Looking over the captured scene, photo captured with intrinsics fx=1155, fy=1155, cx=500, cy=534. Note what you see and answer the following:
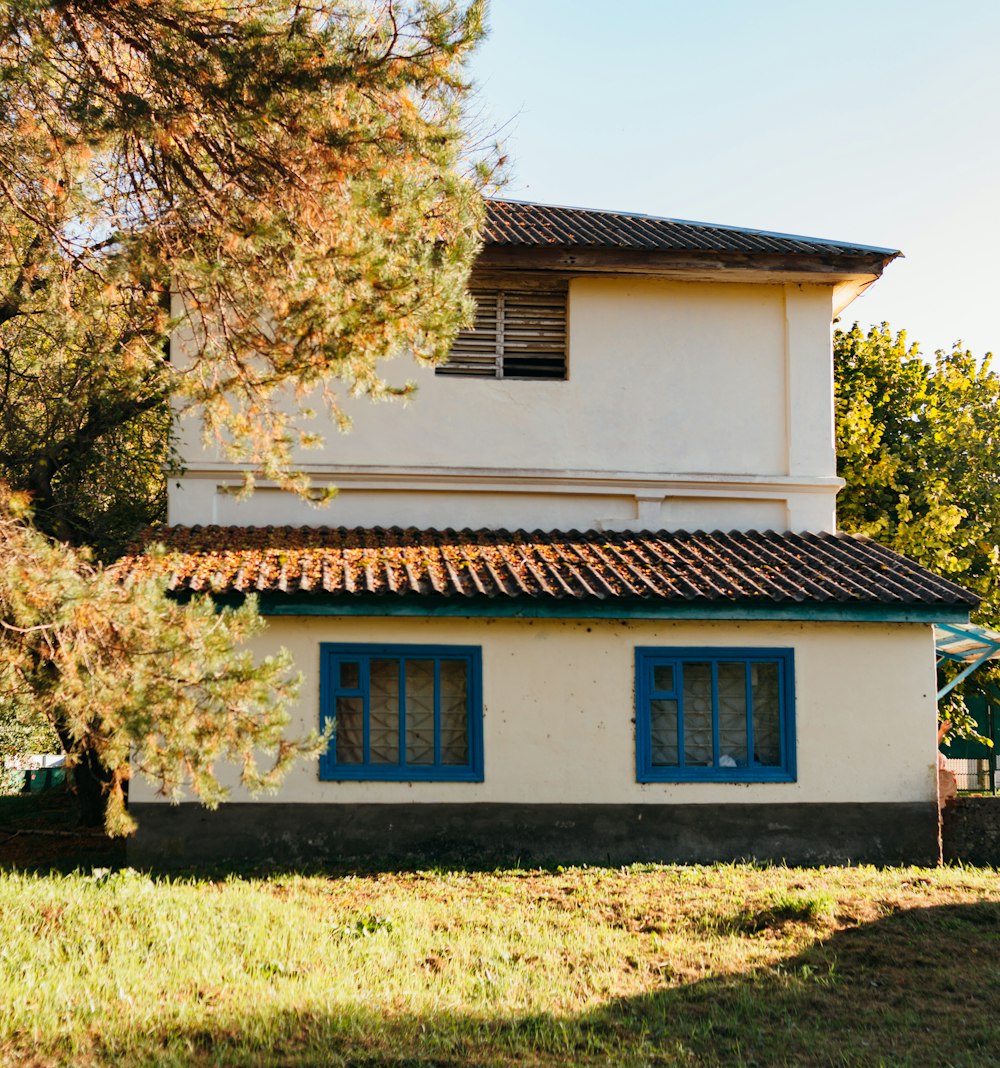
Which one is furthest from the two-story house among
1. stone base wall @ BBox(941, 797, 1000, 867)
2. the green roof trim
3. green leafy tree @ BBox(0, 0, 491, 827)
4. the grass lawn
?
green leafy tree @ BBox(0, 0, 491, 827)

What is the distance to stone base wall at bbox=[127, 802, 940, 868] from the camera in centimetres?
1164

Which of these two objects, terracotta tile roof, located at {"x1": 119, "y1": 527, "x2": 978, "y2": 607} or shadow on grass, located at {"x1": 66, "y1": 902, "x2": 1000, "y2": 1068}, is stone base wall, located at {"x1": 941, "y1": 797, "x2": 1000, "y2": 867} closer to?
terracotta tile roof, located at {"x1": 119, "y1": 527, "x2": 978, "y2": 607}

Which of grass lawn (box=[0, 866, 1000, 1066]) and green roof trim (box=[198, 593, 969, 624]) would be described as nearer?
grass lawn (box=[0, 866, 1000, 1066])

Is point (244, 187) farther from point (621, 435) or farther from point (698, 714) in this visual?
point (698, 714)

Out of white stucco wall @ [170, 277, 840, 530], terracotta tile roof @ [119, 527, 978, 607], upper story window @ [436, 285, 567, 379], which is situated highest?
upper story window @ [436, 285, 567, 379]

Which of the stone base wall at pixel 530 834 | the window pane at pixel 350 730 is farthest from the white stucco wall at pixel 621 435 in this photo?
the stone base wall at pixel 530 834

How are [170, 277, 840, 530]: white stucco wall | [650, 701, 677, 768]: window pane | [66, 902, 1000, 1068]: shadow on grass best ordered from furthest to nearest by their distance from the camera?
[170, 277, 840, 530]: white stucco wall
[650, 701, 677, 768]: window pane
[66, 902, 1000, 1068]: shadow on grass

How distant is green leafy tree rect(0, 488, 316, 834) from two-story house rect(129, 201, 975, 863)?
3.83 metres

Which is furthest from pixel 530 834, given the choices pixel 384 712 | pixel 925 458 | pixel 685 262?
pixel 925 458

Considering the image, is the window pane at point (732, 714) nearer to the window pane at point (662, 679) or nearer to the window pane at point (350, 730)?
the window pane at point (662, 679)

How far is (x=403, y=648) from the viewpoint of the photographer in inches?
482

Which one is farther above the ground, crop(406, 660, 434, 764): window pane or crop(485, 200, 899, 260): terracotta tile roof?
crop(485, 200, 899, 260): terracotta tile roof

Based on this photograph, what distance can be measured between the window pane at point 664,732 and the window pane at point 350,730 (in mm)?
3128

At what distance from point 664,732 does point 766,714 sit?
116 centimetres
